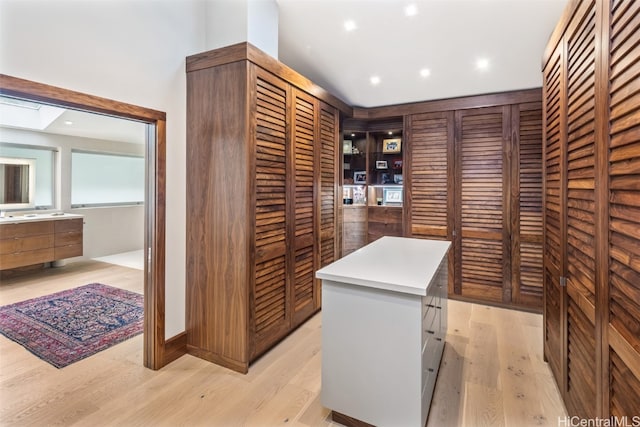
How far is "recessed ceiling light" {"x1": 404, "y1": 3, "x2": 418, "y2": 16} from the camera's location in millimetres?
2641

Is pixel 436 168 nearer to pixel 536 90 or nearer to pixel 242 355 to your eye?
pixel 536 90

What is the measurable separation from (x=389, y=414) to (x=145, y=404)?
1482 millimetres

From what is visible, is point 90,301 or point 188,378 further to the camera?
point 90,301

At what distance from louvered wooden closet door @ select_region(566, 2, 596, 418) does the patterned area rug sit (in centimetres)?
332

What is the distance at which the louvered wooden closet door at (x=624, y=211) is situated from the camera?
1030 mm

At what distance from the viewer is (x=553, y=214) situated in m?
2.15

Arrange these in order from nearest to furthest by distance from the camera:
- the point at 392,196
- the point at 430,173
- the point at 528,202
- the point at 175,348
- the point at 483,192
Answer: the point at 175,348 → the point at 528,202 → the point at 483,192 → the point at 430,173 → the point at 392,196

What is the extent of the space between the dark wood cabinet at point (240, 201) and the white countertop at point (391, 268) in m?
0.75

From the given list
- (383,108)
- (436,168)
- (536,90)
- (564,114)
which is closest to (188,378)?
(564,114)

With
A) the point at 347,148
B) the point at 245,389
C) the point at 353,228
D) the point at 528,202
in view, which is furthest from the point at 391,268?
the point at 347,148

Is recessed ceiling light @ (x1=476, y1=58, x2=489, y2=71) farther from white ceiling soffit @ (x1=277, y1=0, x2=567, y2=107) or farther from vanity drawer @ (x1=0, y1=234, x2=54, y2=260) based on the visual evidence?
vanity drawer @ (x1=0, y1=234, x2=54, y2=260)

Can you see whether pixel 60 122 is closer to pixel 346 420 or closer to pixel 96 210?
pixel 96 210

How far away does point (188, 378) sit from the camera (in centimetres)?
226
